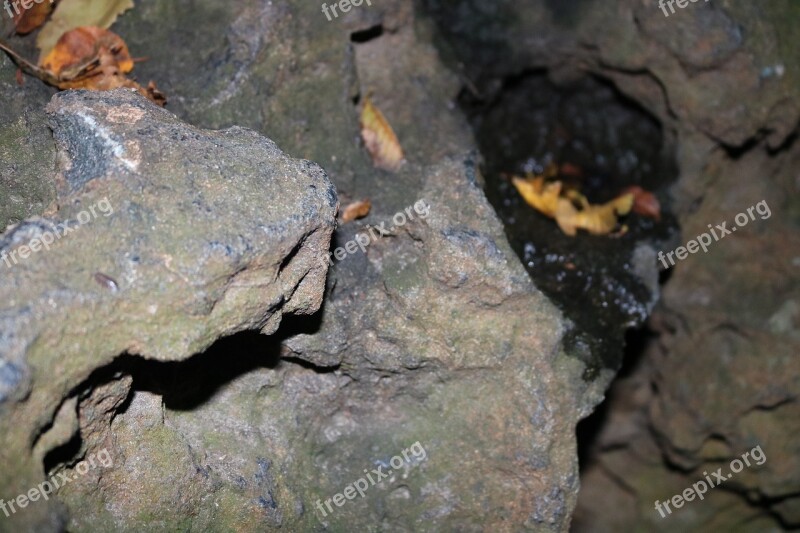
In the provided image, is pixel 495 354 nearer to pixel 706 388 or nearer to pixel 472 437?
pixel 472 437

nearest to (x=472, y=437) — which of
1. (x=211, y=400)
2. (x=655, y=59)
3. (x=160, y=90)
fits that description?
(x=211, y=400)
